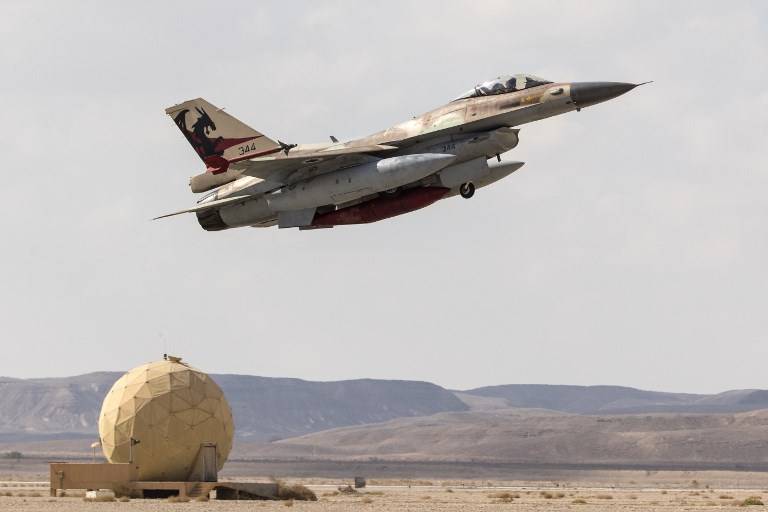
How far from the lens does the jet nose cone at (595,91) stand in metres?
45.4

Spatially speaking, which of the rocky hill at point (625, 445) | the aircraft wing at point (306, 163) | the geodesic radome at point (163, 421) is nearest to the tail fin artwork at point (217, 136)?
the aircraft wing at point (306, 163)

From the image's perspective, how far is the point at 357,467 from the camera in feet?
447

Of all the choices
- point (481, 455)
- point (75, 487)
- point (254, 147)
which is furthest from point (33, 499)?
point (481, 455)

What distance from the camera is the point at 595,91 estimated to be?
4553cm

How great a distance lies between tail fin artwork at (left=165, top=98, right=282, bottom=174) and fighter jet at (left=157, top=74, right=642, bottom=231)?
5.61 feet

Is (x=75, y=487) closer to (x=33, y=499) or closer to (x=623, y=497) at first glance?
(x=33, y=499)

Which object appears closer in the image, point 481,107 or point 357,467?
point 481,107

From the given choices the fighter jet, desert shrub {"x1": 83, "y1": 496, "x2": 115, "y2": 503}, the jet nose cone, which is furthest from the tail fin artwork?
desert shrub {"x1": 83, "y1": 496, "x2": 115, "y2": 503}

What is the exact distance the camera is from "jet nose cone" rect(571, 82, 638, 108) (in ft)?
149

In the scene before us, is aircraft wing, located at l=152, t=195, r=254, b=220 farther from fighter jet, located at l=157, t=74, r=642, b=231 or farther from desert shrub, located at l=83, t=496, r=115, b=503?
desert shrub, located at l=83, t=496, r=115, b=503

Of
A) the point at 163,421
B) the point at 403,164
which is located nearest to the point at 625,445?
the point at 163,421

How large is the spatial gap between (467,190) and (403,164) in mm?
2919

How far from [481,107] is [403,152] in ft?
10.3

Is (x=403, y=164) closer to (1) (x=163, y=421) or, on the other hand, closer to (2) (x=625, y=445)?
(1) (x=163, y=421)
